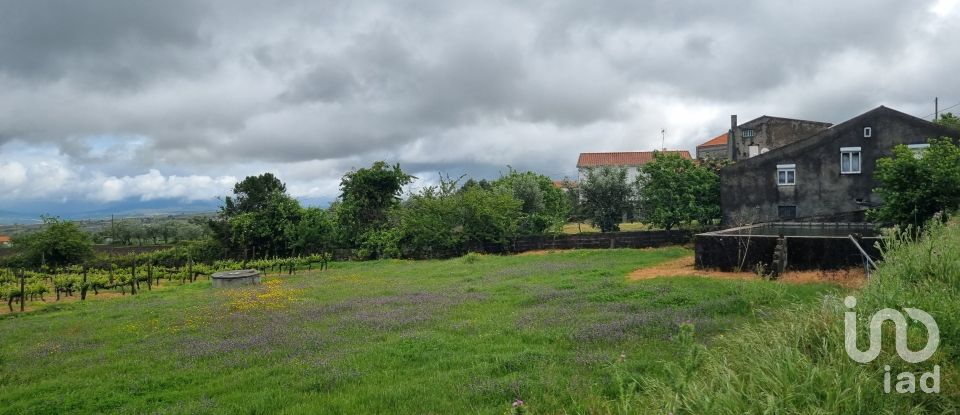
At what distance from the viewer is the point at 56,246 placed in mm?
36719

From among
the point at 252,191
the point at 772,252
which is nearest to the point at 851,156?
the point at 772,252

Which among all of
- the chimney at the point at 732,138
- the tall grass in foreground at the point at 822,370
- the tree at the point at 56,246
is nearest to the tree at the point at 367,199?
the tree at the point at 56,246

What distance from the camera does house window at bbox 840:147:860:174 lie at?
3127cm

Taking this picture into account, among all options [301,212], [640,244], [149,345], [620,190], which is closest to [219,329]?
[149,345]

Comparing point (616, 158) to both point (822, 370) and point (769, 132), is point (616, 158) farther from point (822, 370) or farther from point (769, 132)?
point (822, 370)

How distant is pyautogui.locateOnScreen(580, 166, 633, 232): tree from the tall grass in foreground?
3150cm

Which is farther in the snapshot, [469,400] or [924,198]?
[924,198]

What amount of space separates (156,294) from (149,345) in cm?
1442

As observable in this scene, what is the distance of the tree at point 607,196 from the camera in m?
37.9

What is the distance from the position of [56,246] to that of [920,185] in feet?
158

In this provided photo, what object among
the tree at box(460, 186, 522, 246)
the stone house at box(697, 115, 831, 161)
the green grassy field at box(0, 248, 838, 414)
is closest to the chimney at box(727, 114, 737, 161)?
the stone house at box(697, 115, 831, 161)

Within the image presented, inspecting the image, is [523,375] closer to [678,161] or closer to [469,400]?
[469,400]

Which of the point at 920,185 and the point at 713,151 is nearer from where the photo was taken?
the point at 920,185

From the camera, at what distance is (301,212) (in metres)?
39.2
